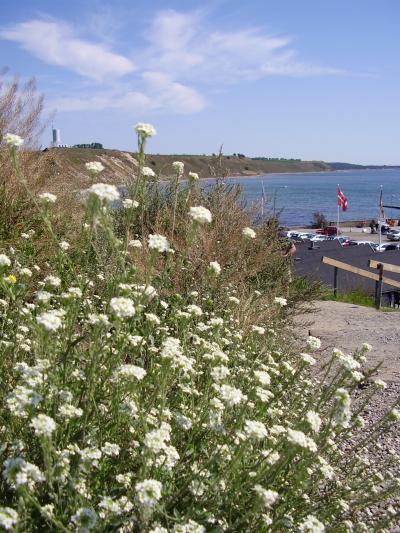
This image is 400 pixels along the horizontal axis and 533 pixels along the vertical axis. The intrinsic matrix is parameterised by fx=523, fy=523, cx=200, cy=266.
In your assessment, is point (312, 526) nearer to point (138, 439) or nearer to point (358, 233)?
point (138, 439)

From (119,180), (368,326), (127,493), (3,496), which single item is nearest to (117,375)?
(127,493)

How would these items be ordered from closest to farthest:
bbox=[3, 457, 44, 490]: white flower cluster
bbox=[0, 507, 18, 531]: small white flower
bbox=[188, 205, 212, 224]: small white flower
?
bbox=[0, 507, 18, 531]: small white flower < bbox=[3, 457, 44, 490]: white flower cluster < bbox=[188, 205, 212, 224]: small white flower

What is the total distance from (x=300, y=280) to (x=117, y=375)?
697cm

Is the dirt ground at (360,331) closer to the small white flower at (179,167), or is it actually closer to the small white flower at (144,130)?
the small white flower at (179,167)

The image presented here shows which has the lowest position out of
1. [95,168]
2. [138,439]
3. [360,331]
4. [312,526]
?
[360,331]

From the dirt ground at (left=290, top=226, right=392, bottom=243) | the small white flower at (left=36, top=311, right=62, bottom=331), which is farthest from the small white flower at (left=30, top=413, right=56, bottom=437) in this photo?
the dirt ground at (left=290, top=226, right=392, bottom=243)

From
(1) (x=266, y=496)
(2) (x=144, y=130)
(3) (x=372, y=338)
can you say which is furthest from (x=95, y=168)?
(3) (x=372, y=338)

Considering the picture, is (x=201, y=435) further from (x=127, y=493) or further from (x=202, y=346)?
(x=202, y=346)

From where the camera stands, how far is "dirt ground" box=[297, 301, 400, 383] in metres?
6.89

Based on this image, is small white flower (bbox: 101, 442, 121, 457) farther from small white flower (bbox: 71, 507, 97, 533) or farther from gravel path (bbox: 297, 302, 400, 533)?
gravel path (bbox: 297, 302, 400, 533)

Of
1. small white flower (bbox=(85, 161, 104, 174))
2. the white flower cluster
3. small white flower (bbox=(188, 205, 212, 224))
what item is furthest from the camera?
small white flower (bbox=(85, 161, 104, 174))

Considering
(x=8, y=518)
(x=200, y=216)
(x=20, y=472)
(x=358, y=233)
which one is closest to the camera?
(x=8, y=518)

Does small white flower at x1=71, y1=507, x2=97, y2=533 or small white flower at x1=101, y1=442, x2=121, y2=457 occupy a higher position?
small white flower at x1=101, y1=442, x2=121, y2=457

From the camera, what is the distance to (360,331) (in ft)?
28.1
